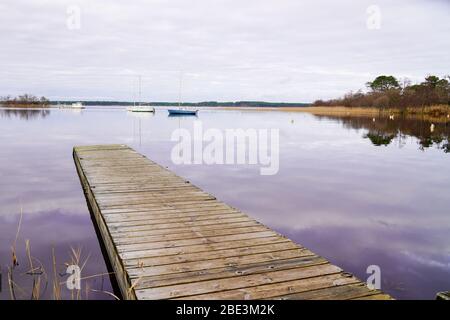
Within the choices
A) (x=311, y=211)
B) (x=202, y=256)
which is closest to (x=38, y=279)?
(x=202, y=256)

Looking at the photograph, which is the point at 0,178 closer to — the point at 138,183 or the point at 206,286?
the point at 138,183

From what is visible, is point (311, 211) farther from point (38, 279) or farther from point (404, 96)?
point (404, 96)

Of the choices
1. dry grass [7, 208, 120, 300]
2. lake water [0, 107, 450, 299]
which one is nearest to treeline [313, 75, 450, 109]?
lake water [0, 107, 450, 299]

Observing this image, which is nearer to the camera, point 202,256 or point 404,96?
point 202,256

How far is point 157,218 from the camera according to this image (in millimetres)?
5359

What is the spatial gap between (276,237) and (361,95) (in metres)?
73.8

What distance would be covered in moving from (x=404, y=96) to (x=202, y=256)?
2384 inches

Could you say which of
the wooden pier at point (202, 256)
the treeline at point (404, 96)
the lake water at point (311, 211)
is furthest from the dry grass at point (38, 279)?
the treeline at point (404, 96)

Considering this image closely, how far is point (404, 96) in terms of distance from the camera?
56.8 m

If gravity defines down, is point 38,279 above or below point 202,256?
below

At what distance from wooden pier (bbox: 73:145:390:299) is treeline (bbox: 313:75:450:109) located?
52.4 m

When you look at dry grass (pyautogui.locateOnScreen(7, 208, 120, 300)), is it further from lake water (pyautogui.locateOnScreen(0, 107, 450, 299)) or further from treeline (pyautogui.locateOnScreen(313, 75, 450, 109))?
treeline (pyautogui.locateOnScreen(313, 75, 450, 109))

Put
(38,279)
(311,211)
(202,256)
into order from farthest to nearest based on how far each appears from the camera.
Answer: (311,211), (38,279), (202,256)

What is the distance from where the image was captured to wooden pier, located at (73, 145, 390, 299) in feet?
10.9
